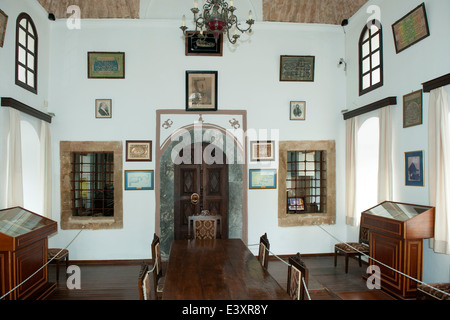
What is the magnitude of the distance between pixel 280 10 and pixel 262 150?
299 cm

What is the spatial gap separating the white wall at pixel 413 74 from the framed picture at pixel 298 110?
118 centimetres

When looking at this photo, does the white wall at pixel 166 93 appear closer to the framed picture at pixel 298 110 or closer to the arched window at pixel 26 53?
the framed picture at pixel 298 110

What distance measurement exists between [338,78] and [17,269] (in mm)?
6555

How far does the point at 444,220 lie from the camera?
3.96 metres

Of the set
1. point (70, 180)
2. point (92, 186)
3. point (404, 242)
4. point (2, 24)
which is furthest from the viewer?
point (92, 186)

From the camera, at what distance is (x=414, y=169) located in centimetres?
460

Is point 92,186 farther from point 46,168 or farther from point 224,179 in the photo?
point 224,179

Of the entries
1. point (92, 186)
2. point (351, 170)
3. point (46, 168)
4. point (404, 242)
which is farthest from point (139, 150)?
point (404, 242)

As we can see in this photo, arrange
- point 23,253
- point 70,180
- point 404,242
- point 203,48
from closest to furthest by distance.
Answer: point 23,253
point 404,242
point 70,180
point 203,48

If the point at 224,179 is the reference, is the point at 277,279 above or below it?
below
